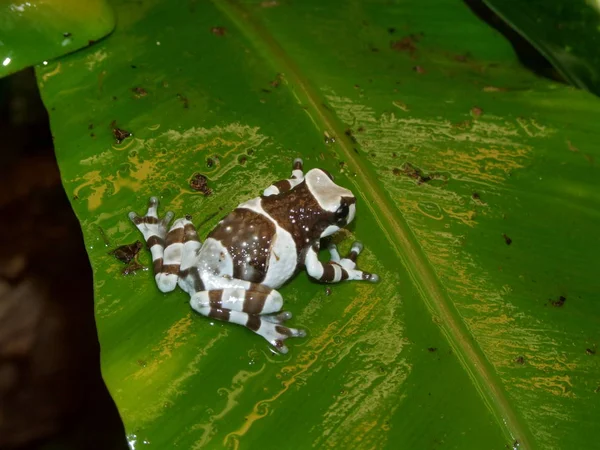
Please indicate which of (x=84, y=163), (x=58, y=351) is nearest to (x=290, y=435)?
(x=84, y=163)

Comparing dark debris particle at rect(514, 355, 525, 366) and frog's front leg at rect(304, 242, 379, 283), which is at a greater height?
frog's front leg at rect(304, 242, 379, 283)

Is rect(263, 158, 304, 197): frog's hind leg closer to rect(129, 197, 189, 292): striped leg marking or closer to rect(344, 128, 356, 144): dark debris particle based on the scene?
rect(344, 128, 356, 144): dark debris particle

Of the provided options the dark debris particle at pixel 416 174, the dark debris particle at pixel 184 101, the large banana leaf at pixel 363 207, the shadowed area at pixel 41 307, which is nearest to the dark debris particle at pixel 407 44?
the large banana leaf at pixel 363 207

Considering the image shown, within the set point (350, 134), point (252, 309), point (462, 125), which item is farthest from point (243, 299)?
point (462, 125)

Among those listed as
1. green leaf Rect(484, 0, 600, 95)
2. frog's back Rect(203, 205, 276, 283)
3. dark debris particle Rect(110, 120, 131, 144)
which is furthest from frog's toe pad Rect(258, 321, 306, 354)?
green leaf Rect(484, 0, 600, 95)

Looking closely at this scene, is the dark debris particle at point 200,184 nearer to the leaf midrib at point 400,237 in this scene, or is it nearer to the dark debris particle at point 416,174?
the leaf midrib at point 400,237

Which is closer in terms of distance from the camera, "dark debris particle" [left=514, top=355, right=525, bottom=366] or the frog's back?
"dark debris particle" [left=514, top=355, right=525, bottom=366]
